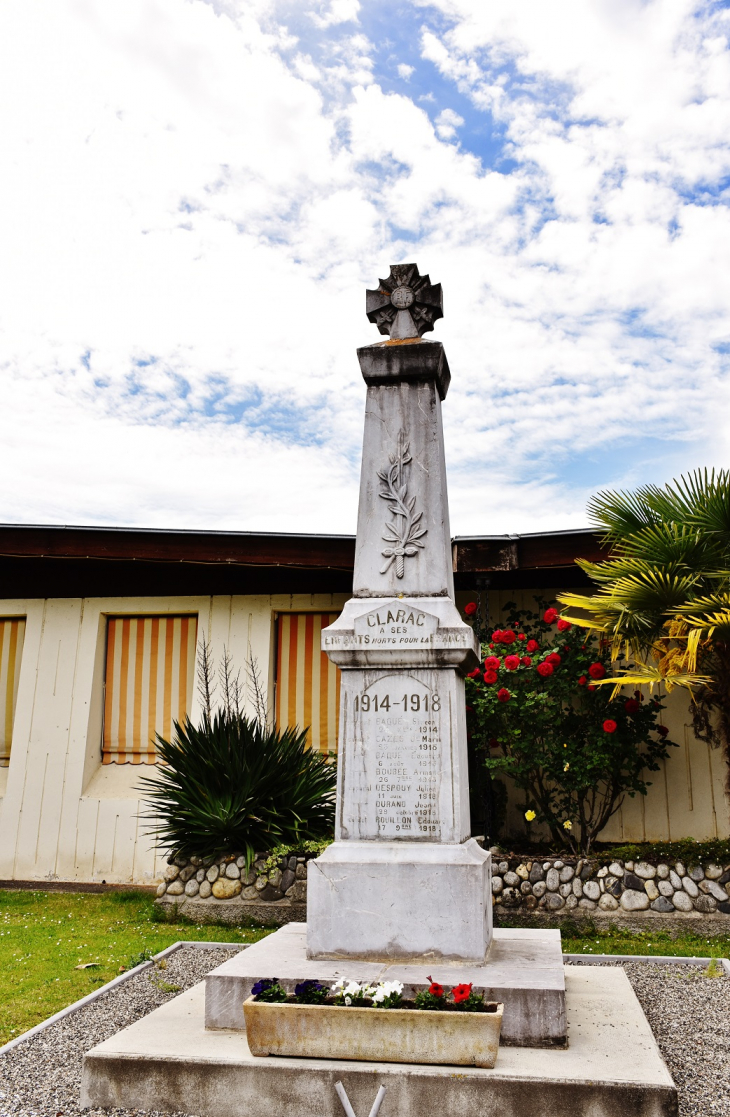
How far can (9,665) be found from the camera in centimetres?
1088

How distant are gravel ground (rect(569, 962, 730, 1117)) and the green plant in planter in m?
2.06

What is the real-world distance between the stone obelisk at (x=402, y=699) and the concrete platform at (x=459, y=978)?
0.50 ft

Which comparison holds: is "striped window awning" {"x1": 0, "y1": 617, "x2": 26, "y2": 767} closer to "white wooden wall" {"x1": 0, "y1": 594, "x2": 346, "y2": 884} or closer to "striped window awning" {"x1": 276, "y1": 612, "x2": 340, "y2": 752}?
"white wooden wall" {"x1": 0, "y1": 594, "x2": 346, "y2": 884}

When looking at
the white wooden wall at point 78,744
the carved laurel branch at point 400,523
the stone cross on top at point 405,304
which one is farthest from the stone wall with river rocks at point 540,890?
the stone cross on top at point 405,304

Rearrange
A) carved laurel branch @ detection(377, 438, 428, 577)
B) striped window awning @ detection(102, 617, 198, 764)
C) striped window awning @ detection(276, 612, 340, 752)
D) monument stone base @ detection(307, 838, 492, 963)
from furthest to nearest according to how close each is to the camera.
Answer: striped window awning @ detection(102, 617, 198, 764)
striped window awning @ detection(276, 612, 340, 752)
carved laurel branch @ detection(377, 438, 428, 577)
monument stone base @ detection(307, 838, 492, 963)

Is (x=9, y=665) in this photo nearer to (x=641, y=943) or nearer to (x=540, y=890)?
(x=540, y=890)

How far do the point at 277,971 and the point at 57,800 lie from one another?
Answer: 649cm

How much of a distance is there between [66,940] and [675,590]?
5.93 metres

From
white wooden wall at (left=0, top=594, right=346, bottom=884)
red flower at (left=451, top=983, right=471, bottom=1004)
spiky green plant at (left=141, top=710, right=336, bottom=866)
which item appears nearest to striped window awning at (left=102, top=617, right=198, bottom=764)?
white wooden wall at (left=0, top=594, right=346, bottom=884)

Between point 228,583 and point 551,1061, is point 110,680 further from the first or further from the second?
point 551,1061

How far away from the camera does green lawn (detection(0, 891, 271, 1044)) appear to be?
5.66 metres

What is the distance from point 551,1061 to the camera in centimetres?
387

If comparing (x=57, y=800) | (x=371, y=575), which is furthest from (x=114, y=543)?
(x=371, y=575)

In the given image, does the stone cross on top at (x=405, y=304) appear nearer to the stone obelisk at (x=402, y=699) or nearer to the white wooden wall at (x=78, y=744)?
the stone obelisk at (x=402, y=699)
